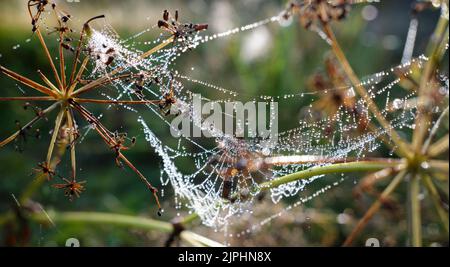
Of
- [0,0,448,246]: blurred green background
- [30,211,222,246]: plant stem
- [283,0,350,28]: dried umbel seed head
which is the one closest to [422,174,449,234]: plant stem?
[0,0,448,246]: blurred green background

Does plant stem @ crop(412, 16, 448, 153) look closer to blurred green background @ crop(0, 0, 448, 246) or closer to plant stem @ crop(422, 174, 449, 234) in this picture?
plant stem @ crop(422, 174, 449, 234)

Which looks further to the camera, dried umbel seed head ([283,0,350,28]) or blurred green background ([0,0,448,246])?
blurred green background ([0,0,448,246])

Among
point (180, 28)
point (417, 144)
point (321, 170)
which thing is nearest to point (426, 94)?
point (417, 144)

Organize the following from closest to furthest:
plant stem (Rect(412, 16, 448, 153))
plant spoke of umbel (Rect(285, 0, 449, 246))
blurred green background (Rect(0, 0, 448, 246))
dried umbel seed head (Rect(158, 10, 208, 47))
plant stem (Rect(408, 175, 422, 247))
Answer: dried umbel seed head (Rect(158, 10, 208, 47))
plant stem (Rect(408, 175, 422, 247))
plant spoke of umbel (Rect(285, 0, 449, 246))
plant stem (Rect(412, 16, 448, 153))
blurred green background (Rect(0, 0, 448, 246))

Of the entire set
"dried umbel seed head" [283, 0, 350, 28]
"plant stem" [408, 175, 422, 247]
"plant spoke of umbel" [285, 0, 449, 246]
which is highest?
"dried umbel seed head" [283, 0, 350, 28]

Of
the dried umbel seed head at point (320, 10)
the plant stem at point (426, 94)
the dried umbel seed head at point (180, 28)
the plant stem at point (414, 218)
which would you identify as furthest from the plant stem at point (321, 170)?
the dried umbel seed head at point (320, 10)

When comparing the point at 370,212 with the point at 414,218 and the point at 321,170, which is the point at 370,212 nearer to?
the point at 414,218
